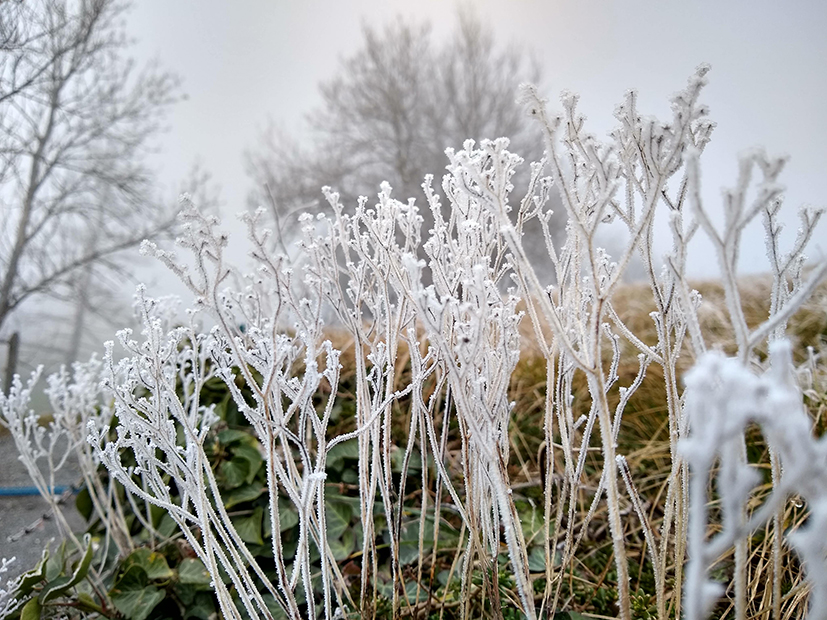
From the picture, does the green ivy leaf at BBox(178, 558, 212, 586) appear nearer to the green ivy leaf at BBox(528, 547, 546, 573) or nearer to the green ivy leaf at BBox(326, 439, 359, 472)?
the green ivy leaf at BBox(326, 439, 359, 472)

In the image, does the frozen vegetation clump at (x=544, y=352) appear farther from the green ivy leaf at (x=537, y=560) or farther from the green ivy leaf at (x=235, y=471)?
the green ivy leaf at (x=235, y=471)

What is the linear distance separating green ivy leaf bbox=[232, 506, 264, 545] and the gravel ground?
1.51ft

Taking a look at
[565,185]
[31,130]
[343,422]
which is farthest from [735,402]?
[31,130]

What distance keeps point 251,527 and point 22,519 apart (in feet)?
2.07

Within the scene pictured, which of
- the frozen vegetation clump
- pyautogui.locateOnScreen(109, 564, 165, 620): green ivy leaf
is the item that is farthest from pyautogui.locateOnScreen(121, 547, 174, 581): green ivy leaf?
the frozen vegetation clump

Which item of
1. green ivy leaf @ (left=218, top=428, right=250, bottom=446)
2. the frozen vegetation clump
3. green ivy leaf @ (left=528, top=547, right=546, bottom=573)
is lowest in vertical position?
green ivy leaf @ (left=528, top=547, right=546, bottom=573)

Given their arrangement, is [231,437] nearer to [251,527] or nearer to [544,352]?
[251,527]

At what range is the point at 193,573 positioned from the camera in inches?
41.6

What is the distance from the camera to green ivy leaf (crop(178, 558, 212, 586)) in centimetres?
104

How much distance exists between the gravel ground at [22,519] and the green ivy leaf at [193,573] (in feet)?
1.21

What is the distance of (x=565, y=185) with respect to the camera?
1.59 ft

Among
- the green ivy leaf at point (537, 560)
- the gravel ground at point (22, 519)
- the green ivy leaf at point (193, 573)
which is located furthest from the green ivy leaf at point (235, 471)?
the green ivy leaf at point (537, 560)

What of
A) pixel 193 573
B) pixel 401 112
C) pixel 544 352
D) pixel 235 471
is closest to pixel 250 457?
pixel 235 471

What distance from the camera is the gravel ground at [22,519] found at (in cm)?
120
